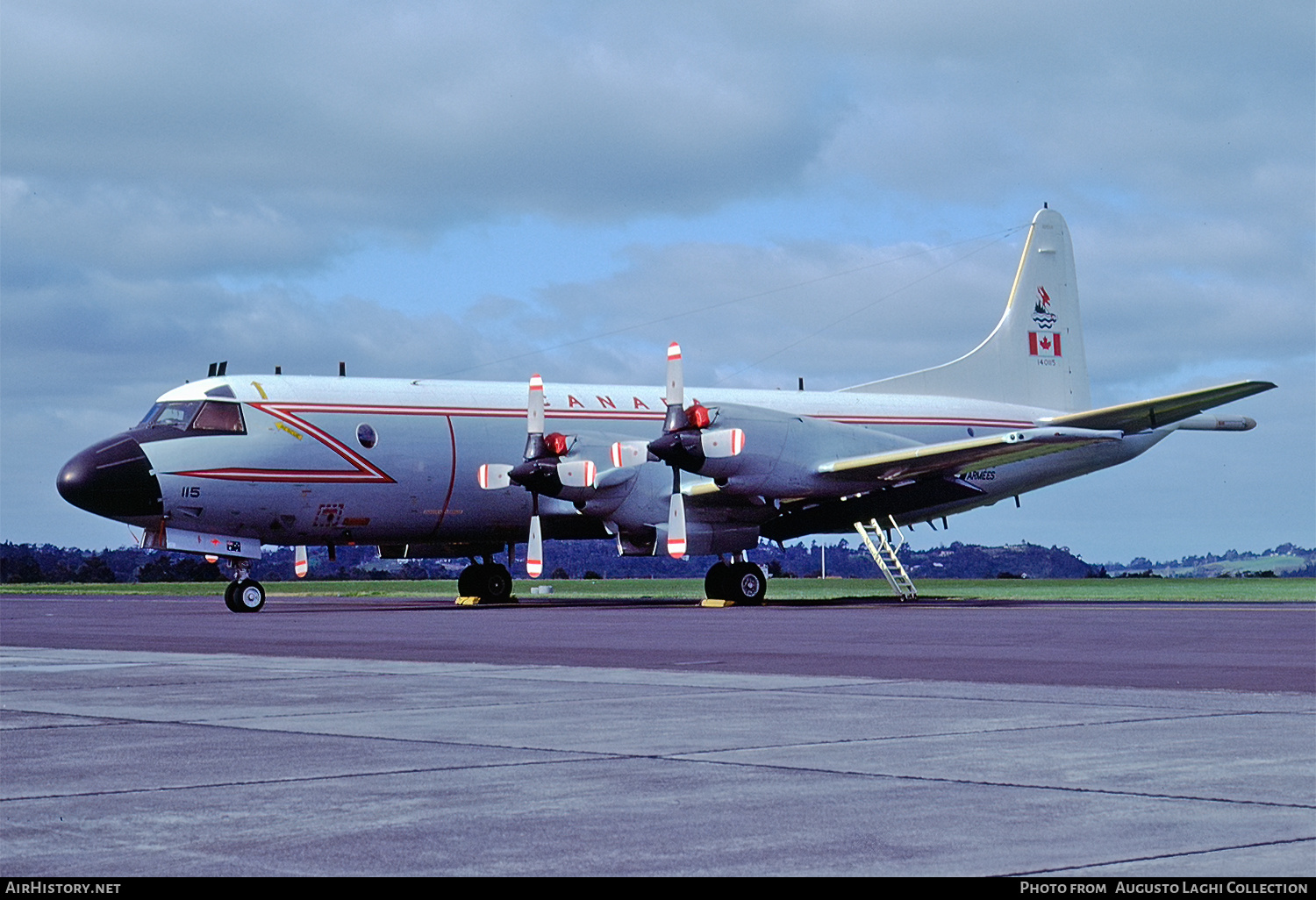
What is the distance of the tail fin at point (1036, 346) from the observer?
142 ft

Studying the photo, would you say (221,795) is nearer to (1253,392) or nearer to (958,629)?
(958,629)

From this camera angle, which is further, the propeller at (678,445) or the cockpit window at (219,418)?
the propeller at (678,445)

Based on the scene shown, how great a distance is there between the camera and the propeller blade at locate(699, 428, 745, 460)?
32000 mm

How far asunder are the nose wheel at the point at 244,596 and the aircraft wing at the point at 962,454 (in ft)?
40.4

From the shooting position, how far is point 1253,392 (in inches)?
1265

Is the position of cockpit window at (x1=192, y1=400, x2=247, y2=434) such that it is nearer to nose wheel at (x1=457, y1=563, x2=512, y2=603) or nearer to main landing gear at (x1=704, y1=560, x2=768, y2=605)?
nose wheel at (x1=457, y1=563, x2=512, y2=603)

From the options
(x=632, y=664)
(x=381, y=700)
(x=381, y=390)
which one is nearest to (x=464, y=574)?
(x=381, y=390)

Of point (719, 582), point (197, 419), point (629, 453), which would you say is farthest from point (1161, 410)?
point (197, 419)

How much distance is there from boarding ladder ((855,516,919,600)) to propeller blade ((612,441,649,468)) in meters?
6.53

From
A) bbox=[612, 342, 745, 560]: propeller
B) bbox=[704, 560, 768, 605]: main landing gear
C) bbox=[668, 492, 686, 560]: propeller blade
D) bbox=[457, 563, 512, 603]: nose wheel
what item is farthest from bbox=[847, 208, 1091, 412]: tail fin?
bbox=[457, 563, 512, 603]: nose wheel

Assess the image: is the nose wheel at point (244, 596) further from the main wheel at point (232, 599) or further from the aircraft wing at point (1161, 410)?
the aircraft wing at point (1161, 410)

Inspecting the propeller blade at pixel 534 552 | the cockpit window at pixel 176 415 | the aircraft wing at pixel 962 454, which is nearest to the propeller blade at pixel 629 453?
the propeller blade at pixel 534 552
